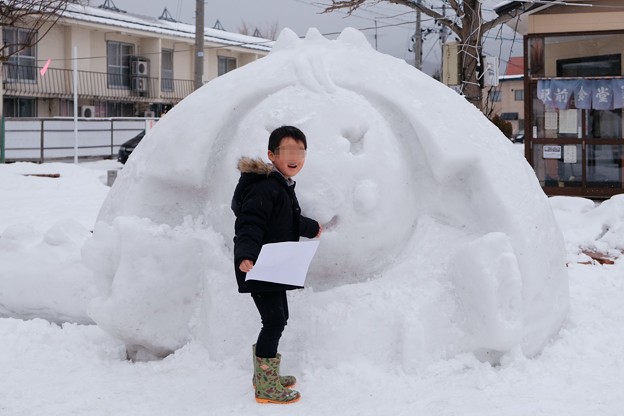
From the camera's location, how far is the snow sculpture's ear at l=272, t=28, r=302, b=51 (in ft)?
13.3

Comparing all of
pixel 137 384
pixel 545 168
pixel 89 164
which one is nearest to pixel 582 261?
pixel 137 384

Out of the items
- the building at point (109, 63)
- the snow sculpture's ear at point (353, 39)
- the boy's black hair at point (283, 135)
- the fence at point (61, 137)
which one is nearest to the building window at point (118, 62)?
the building at point (109, 63)

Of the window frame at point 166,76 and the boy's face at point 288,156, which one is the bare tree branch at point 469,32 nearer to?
the boy's face at point 288,156

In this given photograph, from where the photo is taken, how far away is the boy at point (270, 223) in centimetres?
293

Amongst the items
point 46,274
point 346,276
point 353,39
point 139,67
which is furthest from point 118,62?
point 346,276

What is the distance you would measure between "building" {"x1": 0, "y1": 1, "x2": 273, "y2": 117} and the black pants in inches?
709

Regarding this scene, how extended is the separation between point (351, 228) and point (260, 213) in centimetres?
55

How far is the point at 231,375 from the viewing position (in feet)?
10.8

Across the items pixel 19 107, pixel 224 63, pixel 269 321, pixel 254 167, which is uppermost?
pixel 224 63

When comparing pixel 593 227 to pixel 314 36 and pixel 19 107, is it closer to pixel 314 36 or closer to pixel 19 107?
pixel 314 36

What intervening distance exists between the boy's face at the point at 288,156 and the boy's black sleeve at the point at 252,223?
149 millimetres

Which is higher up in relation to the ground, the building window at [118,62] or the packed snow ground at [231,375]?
the building window at [118,62]

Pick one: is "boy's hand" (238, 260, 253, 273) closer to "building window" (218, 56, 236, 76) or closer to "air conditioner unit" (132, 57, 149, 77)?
"air conditioner unit" (132, 57, 149, 77)

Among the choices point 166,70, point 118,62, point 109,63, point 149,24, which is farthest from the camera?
point 166,70
